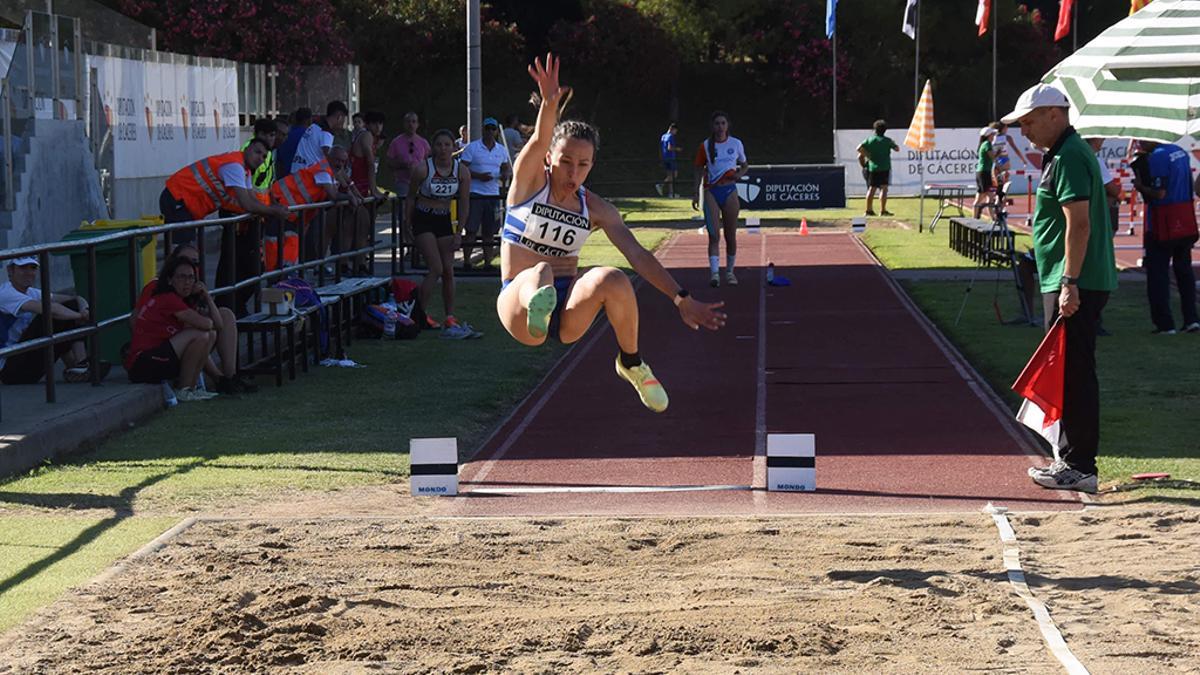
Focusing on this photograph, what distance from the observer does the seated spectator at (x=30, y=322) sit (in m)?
11.6

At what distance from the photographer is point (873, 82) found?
167ft

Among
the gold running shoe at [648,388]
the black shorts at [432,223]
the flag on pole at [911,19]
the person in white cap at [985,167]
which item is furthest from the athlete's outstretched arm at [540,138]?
the flag on pole at [911,19]

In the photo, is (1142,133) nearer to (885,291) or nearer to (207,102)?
(885,291)

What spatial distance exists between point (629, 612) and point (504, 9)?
158 ft

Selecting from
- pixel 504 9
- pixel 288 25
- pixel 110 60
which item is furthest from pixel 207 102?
pixel 504 9

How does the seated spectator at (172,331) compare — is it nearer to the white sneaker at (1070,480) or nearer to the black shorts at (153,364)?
the black shorts at (153,364)

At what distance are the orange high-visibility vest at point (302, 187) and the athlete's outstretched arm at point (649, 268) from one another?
759 cm

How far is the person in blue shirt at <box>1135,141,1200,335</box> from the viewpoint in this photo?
50.2ft

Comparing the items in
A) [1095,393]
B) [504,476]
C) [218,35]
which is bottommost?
[504,476]

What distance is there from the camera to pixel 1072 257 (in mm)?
8734

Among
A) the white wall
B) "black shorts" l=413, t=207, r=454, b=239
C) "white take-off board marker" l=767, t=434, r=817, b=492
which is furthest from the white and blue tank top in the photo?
the white wall

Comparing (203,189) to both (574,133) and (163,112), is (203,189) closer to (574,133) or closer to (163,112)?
(574,133)

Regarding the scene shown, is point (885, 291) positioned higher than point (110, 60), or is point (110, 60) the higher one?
point (110, 60)

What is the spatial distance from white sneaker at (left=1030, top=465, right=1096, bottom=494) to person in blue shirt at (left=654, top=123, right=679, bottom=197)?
33478 mm
